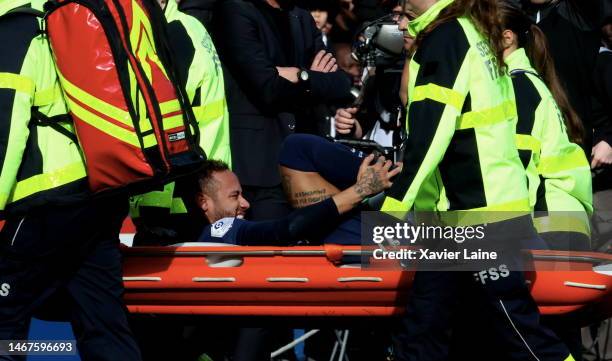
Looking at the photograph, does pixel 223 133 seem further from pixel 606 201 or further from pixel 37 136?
pixel 606 201

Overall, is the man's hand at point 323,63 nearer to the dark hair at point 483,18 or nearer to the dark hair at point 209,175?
the dark hair at point 209,175

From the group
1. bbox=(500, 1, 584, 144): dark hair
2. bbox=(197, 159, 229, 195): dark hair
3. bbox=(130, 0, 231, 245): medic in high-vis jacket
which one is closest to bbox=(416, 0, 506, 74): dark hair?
bbox=(500, 1, 584, 144): dark hair

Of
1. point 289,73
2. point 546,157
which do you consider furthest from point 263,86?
point 546,157

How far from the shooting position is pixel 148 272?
220 inches

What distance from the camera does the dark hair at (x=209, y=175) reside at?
5840 millimetres

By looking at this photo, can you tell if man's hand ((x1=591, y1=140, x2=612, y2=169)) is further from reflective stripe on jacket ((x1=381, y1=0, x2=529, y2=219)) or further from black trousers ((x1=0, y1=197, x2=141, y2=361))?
black trousers ((x1=0, y1=197, x2=141, y2=361))

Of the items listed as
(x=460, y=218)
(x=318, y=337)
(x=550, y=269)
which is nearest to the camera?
(x=460, y=218)

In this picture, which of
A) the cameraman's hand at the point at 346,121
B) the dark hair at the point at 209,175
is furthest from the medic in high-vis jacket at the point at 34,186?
the cameraman's hand at the point at 346,121

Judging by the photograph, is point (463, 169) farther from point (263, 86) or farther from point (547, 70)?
point (263, 86)

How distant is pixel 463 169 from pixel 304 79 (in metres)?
1.85

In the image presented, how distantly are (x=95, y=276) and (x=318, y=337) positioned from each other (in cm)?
276

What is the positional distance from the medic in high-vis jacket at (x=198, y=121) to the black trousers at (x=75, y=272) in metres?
0.74

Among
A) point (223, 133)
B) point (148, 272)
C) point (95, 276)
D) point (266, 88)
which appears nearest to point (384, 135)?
point (266, 88)

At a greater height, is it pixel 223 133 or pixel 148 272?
pixel 223 133
